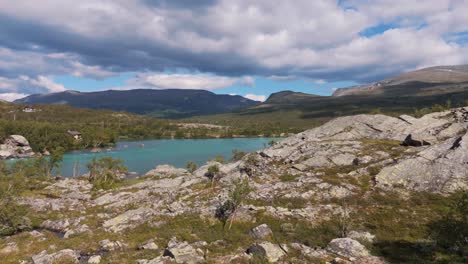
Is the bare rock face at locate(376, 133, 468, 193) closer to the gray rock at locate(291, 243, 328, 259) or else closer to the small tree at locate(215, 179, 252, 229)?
the small tree at locate(215, 179, 252, 229)

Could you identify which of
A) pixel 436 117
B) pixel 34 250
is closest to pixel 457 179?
pixel 436 117

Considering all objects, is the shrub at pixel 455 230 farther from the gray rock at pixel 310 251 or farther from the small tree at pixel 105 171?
the small tree at pixel 105 171

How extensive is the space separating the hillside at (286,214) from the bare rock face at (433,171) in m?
0.18

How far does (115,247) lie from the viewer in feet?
165

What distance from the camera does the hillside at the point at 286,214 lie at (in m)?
43.2

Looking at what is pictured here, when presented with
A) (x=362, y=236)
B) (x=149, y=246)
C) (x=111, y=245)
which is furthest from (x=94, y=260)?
(x=362, y=236)

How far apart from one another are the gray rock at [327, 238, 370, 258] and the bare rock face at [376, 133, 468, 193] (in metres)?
26.0

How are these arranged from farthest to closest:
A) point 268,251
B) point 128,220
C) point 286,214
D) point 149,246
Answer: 1. point 128,220
2. point 286,214
3. point 149,246
4. point 268,251

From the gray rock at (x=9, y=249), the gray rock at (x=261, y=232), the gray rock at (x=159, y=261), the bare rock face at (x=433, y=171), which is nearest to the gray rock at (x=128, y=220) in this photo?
the gray rock at (x=9, y=249)

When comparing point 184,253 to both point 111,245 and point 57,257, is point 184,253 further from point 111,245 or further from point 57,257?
point 57,257

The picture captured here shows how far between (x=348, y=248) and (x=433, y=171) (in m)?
35.8

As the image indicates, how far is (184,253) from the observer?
139 ft

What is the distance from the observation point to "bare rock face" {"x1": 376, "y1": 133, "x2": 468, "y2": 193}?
6275 centimetres

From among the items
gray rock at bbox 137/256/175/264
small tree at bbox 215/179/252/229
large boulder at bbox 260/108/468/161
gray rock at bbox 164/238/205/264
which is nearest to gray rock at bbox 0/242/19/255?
gray rock at bbox 137/256/175/264
